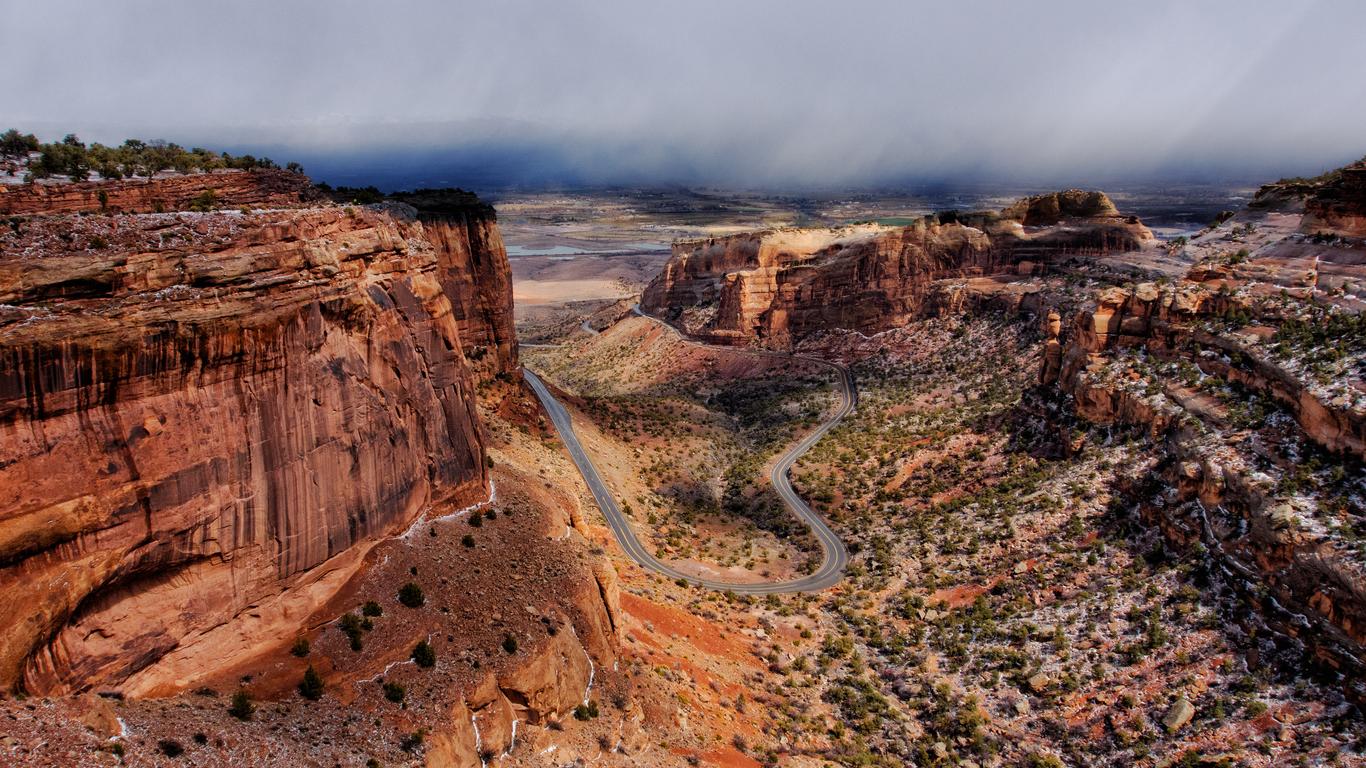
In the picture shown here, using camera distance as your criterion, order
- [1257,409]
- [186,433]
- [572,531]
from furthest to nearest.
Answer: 1. [1257,409]
2. [572,531]
3. [186,433]

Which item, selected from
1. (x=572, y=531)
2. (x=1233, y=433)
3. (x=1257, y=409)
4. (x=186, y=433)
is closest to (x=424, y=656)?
(x=186, y=433)

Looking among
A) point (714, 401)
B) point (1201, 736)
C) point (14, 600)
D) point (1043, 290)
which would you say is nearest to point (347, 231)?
point (14, 600)

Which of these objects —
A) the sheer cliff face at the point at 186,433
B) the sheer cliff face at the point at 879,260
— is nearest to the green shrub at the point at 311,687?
the sheer cliff face at the point at 186,433

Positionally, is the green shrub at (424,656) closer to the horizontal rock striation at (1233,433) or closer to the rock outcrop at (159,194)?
the rock outcrop at (159,194)

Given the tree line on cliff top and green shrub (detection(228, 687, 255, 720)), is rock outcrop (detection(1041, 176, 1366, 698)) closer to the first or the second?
green shrub (detection(228, 687, 255, 720))

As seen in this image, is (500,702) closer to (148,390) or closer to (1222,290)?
(148,390)

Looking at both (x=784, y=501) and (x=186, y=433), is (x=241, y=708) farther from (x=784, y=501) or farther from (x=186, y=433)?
(x=784, y=501)

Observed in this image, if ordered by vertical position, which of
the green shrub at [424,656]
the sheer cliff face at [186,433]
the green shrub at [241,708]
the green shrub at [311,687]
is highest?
the sheer cliff face at [186,433]
